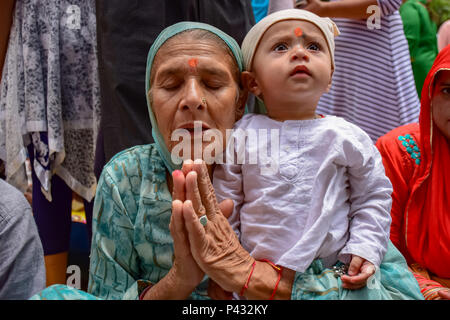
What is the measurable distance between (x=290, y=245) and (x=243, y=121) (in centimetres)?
39

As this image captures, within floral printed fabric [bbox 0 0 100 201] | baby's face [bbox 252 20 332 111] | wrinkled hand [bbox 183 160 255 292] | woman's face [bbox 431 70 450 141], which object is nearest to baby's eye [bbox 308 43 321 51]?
baby's face [bbox 252 20 332 111]

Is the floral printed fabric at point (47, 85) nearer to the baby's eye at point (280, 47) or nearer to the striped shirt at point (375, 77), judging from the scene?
the baby's eye at point (280, 47)

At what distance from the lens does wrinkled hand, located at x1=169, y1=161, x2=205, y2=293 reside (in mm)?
1018

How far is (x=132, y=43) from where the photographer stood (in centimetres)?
156

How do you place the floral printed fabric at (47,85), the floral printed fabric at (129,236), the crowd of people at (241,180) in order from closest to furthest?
the crowd of people at (241,180), the floral printed fabric at (129,236), the floral printed fabric at (47,85)

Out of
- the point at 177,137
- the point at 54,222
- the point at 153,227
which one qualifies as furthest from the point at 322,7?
the point at 54,222

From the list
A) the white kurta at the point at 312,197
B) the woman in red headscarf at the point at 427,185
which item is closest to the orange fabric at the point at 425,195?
the woman in red headscarf at the point at 427,185

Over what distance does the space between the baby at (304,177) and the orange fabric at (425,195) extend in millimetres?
460

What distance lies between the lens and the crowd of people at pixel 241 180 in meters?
1.12

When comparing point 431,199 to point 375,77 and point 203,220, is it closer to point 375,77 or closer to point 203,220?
point 375,77

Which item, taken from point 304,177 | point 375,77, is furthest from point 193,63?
point 375,77

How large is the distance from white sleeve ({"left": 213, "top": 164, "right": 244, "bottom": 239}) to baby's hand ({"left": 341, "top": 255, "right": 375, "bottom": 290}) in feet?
0.97

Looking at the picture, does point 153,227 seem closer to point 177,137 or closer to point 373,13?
point 177,137

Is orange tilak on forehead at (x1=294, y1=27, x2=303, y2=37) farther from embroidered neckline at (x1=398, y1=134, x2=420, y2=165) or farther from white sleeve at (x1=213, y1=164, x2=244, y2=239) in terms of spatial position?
embroidered neckline at (x1=398, y1=134, x2=420, y2=165)
